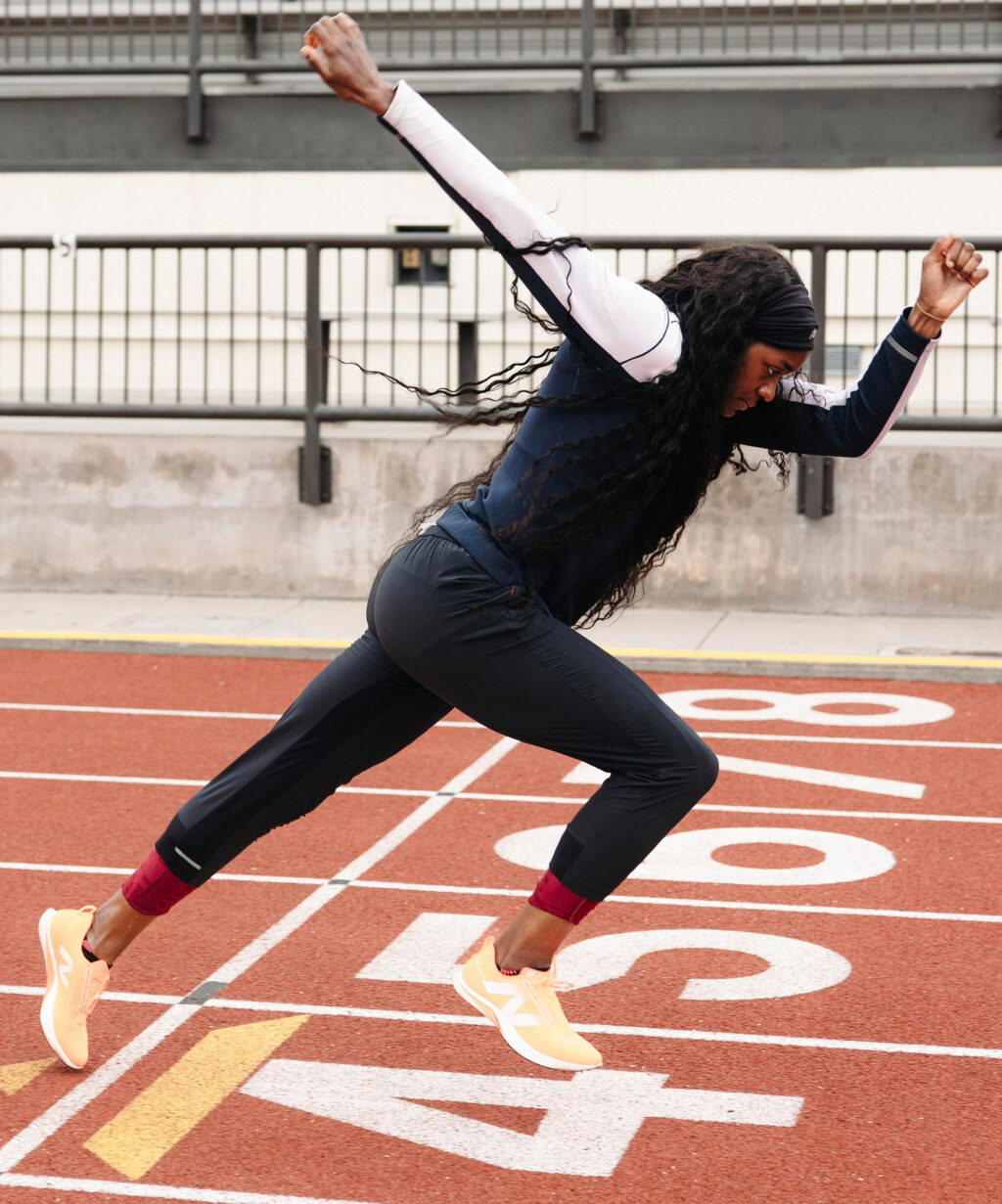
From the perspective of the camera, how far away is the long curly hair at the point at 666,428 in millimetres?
3361

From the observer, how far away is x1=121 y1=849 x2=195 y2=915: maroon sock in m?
3.86

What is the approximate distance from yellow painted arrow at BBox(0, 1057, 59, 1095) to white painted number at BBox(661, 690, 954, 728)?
4295 mm

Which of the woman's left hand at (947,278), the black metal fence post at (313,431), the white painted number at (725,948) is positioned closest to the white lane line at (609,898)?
the white painted number at (725,948)

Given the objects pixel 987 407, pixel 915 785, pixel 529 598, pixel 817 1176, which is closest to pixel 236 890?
pixel 529 598

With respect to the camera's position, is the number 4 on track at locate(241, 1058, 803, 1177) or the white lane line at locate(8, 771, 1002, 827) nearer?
the number 4 on track at locate(241, 1058, 803, 1177)

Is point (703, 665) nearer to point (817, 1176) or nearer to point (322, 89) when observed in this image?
point (817, 1176)

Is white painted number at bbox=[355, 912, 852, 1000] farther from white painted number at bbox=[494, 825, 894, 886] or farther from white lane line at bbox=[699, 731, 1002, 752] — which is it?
white lane line at bbox=[699, 731, 1002, 752]

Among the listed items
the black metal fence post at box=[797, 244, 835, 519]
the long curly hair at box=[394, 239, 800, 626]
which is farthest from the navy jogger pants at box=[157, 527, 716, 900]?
the black metal fence post at box=[797, 244, 835, 519]

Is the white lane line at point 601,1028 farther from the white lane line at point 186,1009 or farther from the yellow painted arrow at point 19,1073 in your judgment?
the yellow painted arrow at point 19,1073

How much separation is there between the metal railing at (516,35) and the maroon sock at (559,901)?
39.8 ft

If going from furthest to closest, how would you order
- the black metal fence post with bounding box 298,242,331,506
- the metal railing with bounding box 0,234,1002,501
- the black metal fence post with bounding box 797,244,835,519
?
the metal railing with bounding box 0,234,1002,501 < the black metal fence post with bounding box 298,242,331,506 < the black metal fence post with bounding box 797,244,835,519

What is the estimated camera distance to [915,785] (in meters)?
6.61

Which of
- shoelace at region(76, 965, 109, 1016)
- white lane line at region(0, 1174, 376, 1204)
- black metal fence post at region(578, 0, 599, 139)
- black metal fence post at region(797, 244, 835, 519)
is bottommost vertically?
white lane line at region(0, 1174, 376, 1204)

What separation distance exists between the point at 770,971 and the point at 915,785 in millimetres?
2276
